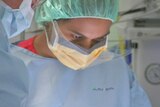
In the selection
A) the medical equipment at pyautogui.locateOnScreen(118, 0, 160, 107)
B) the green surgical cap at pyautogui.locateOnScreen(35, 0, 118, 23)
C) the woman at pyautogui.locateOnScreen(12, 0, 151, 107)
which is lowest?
the medical equipment at pyautogui.locateOnScreen(118, 0, 160, 107)

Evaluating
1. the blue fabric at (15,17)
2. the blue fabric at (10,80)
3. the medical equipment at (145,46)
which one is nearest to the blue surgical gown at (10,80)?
the blue fabric at (10,80)

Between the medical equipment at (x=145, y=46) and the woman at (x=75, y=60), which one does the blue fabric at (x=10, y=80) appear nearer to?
the woman at (x=75, y=60)

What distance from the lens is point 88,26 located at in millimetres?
1229

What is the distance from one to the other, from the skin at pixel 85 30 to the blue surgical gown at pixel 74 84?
16 cm

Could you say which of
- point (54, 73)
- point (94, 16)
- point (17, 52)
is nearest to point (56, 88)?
point (54, 73)

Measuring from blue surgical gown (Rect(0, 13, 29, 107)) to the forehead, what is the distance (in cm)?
33

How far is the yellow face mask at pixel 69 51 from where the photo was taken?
1274mm

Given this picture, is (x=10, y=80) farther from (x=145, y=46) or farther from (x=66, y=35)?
(x=145, y=46)

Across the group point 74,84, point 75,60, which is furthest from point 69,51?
point 74,84

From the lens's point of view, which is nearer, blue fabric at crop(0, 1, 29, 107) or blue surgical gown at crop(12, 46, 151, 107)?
blue fabric at crop(0, 1, 29, 107)

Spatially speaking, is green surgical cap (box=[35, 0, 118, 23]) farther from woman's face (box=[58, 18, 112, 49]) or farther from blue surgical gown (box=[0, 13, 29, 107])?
blue surgical gown (box=[0, 13, 29, 107])

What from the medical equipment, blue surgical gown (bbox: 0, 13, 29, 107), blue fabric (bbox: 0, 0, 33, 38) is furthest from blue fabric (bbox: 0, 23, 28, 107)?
the medical equipment

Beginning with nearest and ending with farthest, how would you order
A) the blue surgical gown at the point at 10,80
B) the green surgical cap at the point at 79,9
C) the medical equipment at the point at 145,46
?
1. the blue surgical gown at the point at 10,80
2. the green surgical cap at the point at 79,9
3. the medical equipment at the point at 145,46

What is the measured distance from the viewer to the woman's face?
1234 millimetres
